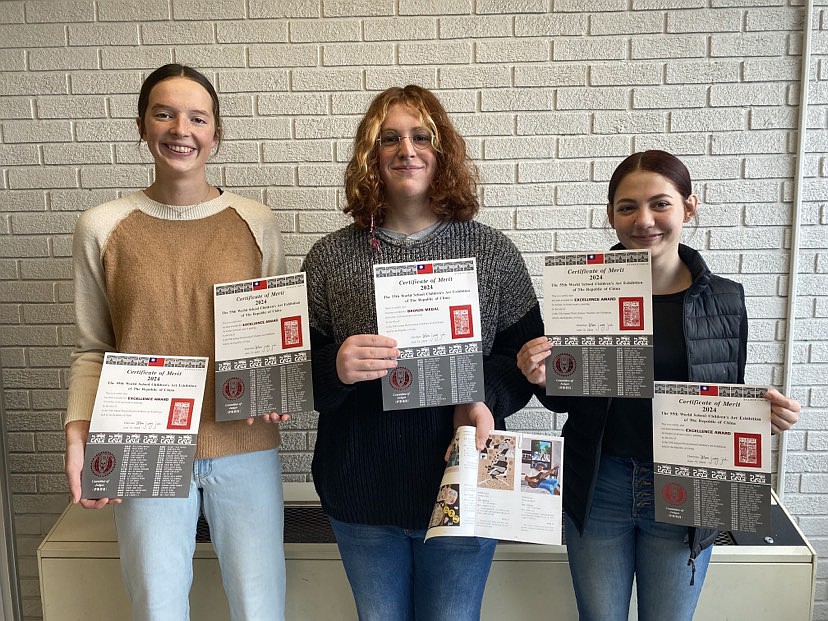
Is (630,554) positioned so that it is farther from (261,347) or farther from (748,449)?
(261,347)

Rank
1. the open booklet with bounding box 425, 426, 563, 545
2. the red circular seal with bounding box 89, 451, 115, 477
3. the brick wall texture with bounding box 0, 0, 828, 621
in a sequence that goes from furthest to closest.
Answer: the brick wall texture with bounding box 0, 0, 828, 621 < the red circular seal with bounding box 89, 451, 115, 477 < the open booklet with bounding box 425, 426, 563, 545

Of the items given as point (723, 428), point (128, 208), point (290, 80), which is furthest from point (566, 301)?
point (290, 80)

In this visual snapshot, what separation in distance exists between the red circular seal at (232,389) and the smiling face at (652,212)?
96 centimetres

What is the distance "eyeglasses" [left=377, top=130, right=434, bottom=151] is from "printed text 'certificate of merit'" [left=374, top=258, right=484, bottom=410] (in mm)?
270

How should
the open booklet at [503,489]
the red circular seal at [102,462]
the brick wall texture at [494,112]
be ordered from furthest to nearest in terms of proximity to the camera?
the brick wall texture at [494,112], the red circular seal at [102,462], the open booklet at [503,489]

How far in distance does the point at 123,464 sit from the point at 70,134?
1.47m

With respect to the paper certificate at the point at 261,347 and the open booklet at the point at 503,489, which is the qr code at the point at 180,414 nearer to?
the paper certificate at the point at 261,347

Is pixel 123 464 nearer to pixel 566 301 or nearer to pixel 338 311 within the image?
pixel 338 311

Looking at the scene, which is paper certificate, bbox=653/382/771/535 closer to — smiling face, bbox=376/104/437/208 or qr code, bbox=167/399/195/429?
smiling face, bbox=376/104/437/208

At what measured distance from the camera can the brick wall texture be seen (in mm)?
2312

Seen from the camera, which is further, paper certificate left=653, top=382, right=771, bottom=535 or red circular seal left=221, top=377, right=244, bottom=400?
red circular seal left=221, top=377, right=244, bottom=400

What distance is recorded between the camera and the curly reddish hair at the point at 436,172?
1.47 metres

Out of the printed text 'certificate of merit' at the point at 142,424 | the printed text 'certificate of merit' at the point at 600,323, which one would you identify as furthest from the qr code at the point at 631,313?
the printed text 'certificate of merit' at the point at 142,424

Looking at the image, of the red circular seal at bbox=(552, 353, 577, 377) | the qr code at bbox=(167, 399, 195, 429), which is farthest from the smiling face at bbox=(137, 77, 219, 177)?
the red circular seal at bbox=(552, 353, 577, 377)
